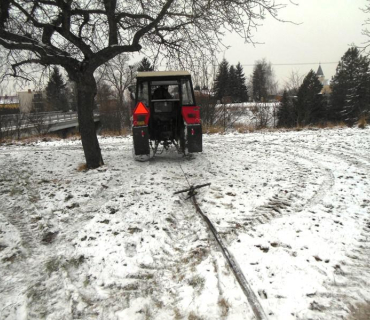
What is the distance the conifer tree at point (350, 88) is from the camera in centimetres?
3244

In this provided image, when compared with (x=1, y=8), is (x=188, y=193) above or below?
below

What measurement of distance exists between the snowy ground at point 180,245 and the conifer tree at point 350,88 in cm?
3233

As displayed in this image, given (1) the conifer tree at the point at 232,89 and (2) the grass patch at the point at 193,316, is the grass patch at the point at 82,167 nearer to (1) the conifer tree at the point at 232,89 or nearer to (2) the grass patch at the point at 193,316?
(2) the grass patch at the point at 193,316

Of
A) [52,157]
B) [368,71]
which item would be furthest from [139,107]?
[368,71]

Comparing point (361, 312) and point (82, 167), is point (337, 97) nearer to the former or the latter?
point (82, 167)

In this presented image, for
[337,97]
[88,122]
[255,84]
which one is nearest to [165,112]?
[88,122]

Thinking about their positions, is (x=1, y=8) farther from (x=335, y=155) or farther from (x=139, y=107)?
(x=335, y=155)

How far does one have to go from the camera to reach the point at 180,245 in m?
3.02

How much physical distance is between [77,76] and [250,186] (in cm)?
461

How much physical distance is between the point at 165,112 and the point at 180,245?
5.27m

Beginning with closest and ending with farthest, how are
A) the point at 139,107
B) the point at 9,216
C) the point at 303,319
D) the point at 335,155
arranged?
1. the point at 303,319
2. the point at 9,216
3. the point at 139,107
4. the point at 335,155

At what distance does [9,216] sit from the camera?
3.79 m

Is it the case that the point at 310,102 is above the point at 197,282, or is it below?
above

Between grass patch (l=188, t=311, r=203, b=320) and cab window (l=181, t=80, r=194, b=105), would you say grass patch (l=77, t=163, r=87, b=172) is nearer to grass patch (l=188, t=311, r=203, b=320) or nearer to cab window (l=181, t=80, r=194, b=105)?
cab window (l=181, t=80, r=194, b=105)
